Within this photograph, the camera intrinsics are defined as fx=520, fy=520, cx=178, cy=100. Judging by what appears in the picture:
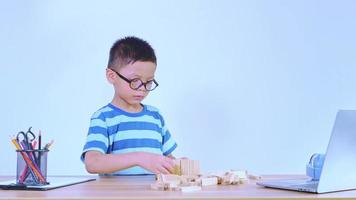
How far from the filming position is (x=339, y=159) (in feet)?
3.19

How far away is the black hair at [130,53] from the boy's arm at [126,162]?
0.35 meters

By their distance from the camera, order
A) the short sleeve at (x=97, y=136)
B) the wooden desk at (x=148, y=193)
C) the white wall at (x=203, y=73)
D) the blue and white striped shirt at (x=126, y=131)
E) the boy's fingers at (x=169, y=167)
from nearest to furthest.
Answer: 1. the wooden desk at (x=148, y=193)
2. the boy's fingers at (x=169, y=167)
3. the short sleeve at (x=97, y=136)
4. the blue and white striped shirt at (x=126, y=131)
5. the white wall at (x=203, y=73)

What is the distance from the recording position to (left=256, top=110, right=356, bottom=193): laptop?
3.09ft

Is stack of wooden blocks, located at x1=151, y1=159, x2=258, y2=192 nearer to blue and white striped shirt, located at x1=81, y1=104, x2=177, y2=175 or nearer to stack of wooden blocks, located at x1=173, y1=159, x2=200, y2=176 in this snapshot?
stack of wooden blocks, located at x1=173, y1=159, x2=200, y2=176

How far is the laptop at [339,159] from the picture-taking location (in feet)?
3.09

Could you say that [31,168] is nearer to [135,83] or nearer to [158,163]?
[158,163]

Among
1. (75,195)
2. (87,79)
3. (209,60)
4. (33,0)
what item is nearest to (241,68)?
(209,60)

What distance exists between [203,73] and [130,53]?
0.70 meters

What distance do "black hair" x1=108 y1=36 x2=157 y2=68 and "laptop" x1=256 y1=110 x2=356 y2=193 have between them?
770 millimetres

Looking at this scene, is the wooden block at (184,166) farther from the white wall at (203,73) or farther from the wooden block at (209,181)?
the white wall at (203,73)

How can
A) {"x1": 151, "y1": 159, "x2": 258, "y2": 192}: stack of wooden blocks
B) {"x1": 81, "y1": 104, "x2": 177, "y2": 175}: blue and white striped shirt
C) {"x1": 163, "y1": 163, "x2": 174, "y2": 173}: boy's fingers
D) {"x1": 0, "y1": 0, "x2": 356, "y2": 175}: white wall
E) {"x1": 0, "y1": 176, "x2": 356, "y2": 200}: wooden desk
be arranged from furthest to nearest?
{"x1": 0, "y1": 0, "x2": 356, "y2": 175}: white wall
{"x1": 81, "y1": 104, "x2": 177, "y2": 175}: blue and white striped shirt
{"x1": 163, "y1": 163, "x2": 174, "y2": 173}: boy's fingers
{"x1": 151, "y1": 159, "x2": 258, "y2": 192}: stack of wooden blocks
{"x1": 0, "y1": 176, "x2": 356, "y2": 200}: wooden desk

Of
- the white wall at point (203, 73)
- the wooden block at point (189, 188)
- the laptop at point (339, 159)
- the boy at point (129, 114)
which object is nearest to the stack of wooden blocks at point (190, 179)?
the wooden block at point (189, 188)

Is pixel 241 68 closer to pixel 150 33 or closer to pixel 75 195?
pixel 150 33

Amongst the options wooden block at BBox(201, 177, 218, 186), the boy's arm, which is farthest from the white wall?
wooden block at BBox(201, 177, 218, 186)
